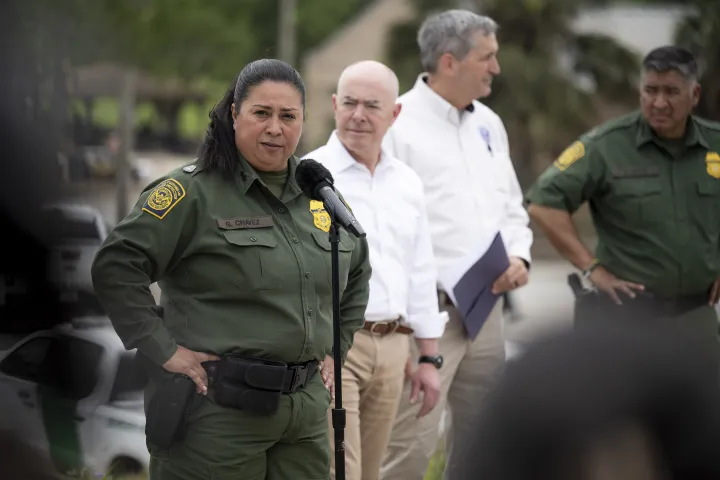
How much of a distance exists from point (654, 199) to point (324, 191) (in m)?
2.36

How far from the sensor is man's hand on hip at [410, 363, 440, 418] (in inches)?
187

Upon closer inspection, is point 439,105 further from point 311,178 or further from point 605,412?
point 605,412

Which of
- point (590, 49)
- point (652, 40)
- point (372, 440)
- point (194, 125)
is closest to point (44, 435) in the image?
point (372, 440)

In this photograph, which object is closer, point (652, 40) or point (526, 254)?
point (526, 254)

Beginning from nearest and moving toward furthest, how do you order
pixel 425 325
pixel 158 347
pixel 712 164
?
pixel 158 347 → pixel 425 325 → pixel 712 164

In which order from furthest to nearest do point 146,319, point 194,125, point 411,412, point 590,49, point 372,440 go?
point 194,125 < point 590,49 < point 411,412 < point 372,440 < point 146,319

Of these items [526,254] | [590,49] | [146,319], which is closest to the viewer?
[146,319]

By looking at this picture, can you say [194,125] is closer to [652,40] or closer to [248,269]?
[652,40]

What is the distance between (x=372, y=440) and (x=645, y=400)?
10.0 feet

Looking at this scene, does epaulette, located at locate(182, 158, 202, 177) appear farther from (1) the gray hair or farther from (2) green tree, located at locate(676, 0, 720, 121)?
(2) green tree, located at locate(676, 0, 720, 121)

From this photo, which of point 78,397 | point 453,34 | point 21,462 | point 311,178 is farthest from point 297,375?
point 78,397

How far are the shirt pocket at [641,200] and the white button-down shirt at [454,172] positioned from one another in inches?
18.0

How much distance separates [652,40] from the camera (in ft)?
118

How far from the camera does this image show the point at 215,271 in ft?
11.1
